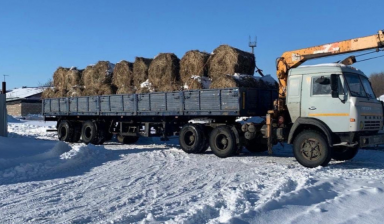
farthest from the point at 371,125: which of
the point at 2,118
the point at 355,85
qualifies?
the point at 2,118

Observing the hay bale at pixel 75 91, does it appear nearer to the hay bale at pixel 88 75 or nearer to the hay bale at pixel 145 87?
the hay bale at pixel 88 75

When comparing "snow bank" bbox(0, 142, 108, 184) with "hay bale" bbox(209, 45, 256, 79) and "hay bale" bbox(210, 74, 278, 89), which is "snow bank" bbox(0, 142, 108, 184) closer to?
"hay bale" bbox(210, 74, 278, 89)

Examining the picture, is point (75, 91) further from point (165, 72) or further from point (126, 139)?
point (165, 72)

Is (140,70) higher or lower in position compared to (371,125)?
higher

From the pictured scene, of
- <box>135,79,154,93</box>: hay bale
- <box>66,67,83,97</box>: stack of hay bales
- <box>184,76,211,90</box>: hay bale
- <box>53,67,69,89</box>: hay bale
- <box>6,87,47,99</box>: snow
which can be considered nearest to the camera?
<box>184,76,211,90</box>: hay bale

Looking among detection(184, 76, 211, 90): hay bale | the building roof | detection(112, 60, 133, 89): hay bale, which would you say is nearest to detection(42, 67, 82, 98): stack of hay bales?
detection(112, 60, 133, 89): hay bale

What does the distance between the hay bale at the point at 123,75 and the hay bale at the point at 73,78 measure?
2.61 meters

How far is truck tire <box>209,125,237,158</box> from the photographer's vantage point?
11.5 meters

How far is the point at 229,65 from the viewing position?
12695 millimetres

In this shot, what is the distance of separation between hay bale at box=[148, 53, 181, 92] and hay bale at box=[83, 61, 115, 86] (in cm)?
281

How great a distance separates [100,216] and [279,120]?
20.7 feet

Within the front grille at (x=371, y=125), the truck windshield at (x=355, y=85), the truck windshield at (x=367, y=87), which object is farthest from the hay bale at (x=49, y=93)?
the front grille at (x=371, y=125)

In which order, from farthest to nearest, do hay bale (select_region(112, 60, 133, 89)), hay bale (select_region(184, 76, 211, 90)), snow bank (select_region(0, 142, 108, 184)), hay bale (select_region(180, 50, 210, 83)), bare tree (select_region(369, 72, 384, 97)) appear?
1. bare tree (select_region(369, 72, 384, 97))
2. hay bale (select_region(112, 60, 133, 89))
3. hay bale (select_region(180, 50, 210, 83))
4. hay bale (select_region(184, 76, 211, 90))
5. snow bank (select_region(0, 142, 108, 184))

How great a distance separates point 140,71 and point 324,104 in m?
7.97
